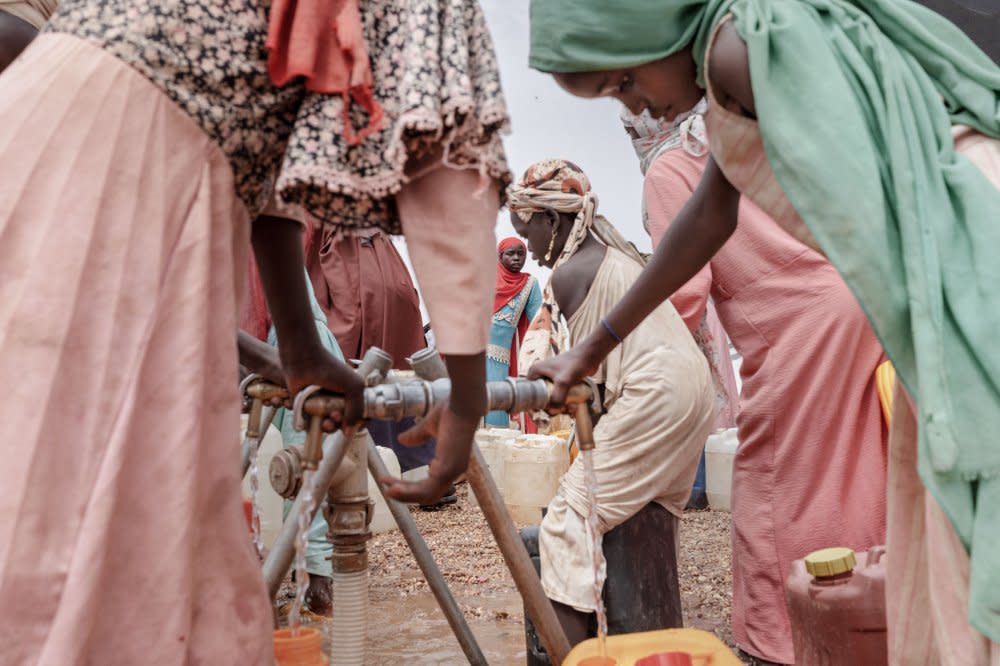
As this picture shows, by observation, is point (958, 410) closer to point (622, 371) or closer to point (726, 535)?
point (622, 371)

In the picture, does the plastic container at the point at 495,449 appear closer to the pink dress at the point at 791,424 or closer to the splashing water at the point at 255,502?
the pink dress at the point at 791,424

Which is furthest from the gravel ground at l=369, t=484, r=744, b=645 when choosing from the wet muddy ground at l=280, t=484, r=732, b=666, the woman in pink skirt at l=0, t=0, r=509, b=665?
the woman in pink skirt at l=0, t=0, r=509, b=665

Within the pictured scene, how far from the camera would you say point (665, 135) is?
3.23m

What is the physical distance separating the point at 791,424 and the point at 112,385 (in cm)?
195

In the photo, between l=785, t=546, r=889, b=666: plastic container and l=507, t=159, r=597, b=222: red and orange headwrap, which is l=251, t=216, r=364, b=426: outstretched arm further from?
l=507, t=159, r=597, b=222: red and orange headwrap

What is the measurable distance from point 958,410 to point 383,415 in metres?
0.86

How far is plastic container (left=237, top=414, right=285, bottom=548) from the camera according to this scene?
12.3 feet

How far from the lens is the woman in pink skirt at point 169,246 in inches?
37.4

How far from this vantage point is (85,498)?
38.0 inches

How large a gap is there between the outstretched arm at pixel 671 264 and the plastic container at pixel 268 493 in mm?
2213

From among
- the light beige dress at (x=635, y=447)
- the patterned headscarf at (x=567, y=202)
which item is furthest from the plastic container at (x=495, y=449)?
the light beige dress at (x=635, y=447)

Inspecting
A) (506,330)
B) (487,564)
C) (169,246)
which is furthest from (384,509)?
(169,246)

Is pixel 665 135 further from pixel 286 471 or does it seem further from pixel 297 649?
pixel 297 649

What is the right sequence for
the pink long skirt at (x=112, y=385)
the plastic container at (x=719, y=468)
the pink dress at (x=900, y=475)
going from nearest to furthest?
the pink long skirt at (x=112, y=385) → the pink dress at (x=900, y=475) → the plastic container at (x=719, y=468)
